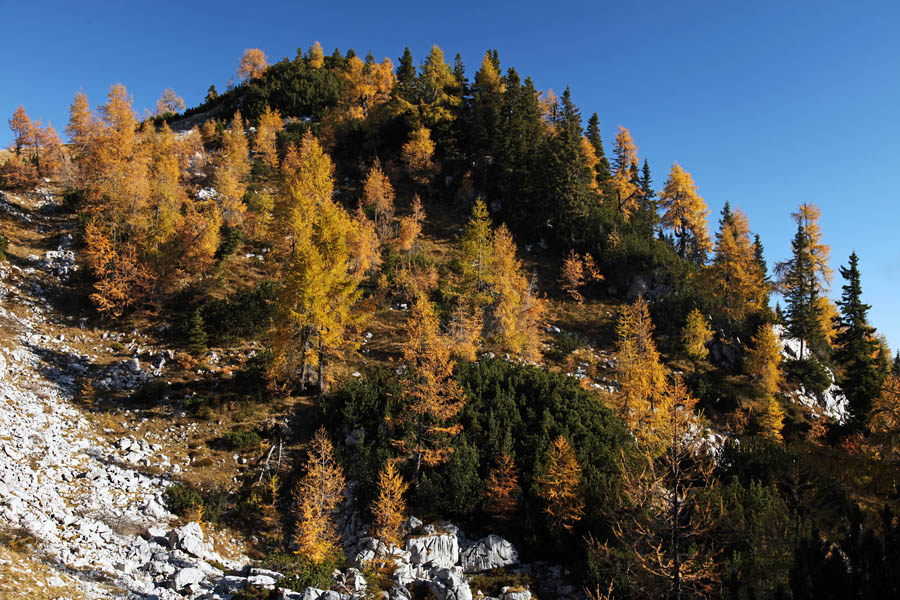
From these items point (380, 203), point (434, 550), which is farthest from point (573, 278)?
point (434, 550)

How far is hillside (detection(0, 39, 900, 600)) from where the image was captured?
13.1m

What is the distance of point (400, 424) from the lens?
2247 centimetres

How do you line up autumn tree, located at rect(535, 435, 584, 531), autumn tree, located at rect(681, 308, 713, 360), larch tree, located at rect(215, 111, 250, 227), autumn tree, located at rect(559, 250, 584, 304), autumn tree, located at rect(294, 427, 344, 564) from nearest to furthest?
autumn tree, located at rect(294, 427, 344, 564), autumn tree, located at rect(535, 435, 584, 531), autumn tree, located at rect(681, 308, 713, 360), larch tree, located at rect(215, 111, 250, 227), autumn tree, located at rect(559, 250, 584, 304)

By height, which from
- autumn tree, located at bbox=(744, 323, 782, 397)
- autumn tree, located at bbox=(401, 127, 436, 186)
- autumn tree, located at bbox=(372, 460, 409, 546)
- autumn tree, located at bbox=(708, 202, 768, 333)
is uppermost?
autumn tree, located at bbox=(401, 127, 436, 186)

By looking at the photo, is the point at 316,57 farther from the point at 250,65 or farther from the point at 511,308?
the point at 511,308

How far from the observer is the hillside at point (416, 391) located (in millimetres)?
13086

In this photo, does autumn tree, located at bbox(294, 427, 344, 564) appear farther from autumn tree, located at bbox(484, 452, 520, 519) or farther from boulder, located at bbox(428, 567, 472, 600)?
autumn tree, located at bbox(484, 452, 520, 519)

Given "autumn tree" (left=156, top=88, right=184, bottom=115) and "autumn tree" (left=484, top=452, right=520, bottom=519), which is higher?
"autumn tree" (left=156, top=88, right=184, bottom=115)

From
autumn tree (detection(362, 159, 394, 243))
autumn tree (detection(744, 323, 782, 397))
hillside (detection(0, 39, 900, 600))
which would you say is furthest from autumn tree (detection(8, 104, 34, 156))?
autumn tree (detection(744, 323, 782, 397))

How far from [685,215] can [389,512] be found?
4609cm

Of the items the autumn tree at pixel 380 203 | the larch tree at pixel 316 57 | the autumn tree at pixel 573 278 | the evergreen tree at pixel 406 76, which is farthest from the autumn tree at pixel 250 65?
the autumn tree at pixel 573 278

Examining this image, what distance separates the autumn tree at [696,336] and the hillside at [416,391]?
19cm

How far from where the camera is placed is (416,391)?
22.5 m

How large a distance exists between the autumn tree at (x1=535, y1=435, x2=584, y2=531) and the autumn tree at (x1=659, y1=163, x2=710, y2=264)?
3848cm
